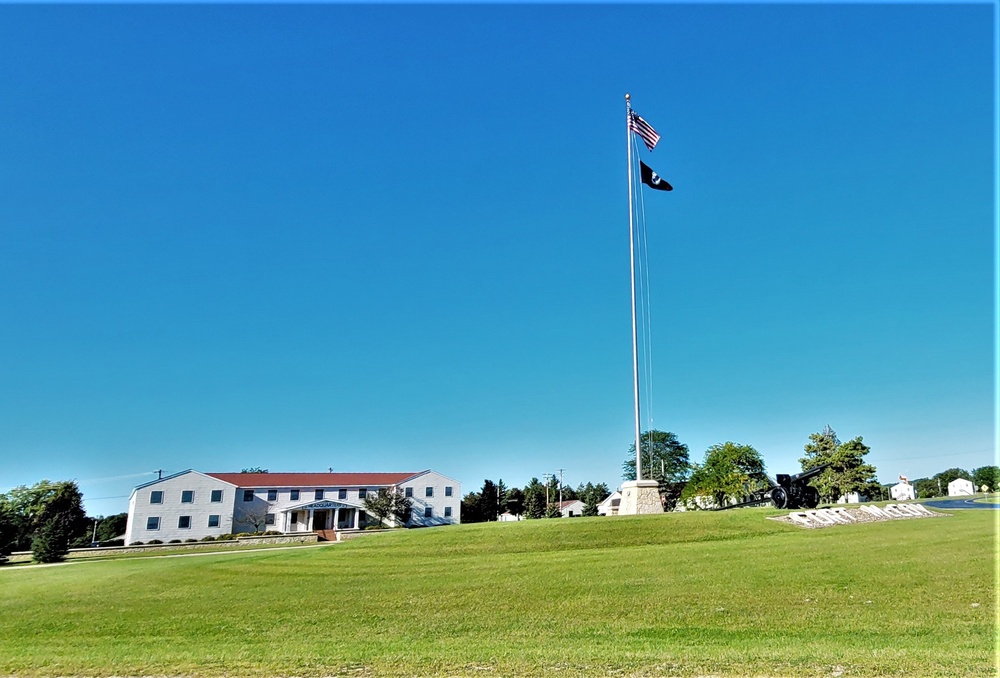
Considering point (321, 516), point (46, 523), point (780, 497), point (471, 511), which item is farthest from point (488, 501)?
point (780, 497)

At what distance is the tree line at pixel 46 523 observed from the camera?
32.3 metres

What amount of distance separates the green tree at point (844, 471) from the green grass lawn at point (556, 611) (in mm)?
38232

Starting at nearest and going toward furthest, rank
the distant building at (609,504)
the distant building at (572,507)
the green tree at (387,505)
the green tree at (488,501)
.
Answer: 1. the green tree at (387,505)
2. the distant building at (609,504)
3. the green tree at (488,501)
4. the distant building at (572,507)

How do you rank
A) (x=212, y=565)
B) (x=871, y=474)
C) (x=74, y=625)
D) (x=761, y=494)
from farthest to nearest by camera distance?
(x=871, y=474) → (x=761, y=494) → (x=212, y=565) → (x=74, y=625)

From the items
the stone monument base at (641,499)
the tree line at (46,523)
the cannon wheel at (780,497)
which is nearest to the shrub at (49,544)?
the tree line at (46,523)

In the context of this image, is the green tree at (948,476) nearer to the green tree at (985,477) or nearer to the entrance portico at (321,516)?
the green tree at (985,477)

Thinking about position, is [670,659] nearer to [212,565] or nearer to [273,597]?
[273,597]

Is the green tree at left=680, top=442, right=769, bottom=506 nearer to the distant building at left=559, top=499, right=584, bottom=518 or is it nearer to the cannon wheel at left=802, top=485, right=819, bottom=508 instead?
the cannon wheel at left=802, top=485, right=819, bottom=508

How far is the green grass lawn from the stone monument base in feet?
22.5

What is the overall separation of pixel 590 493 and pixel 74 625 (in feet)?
238

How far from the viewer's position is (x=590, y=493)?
79312 millimetres

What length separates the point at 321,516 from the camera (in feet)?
196

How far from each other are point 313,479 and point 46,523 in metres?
30.5

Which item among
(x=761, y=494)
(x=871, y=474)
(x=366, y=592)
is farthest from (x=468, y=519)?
(x=366, y=592)
